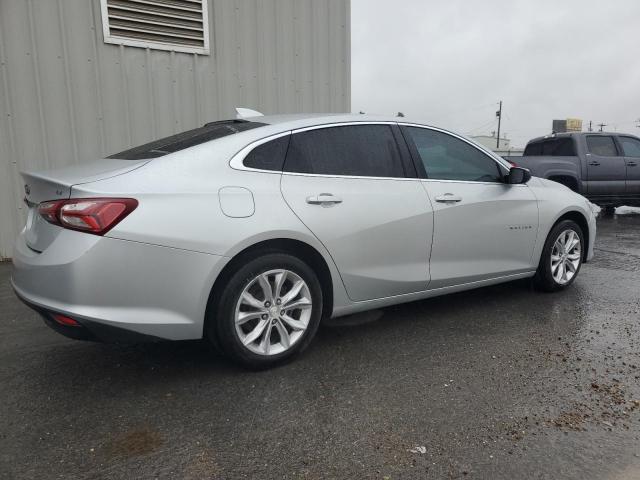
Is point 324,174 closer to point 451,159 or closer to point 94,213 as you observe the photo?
point 451,159

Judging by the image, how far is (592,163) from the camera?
9.86 m

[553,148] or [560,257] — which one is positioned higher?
[553,148]

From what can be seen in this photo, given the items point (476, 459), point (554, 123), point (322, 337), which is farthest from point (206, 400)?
point (554, 123)

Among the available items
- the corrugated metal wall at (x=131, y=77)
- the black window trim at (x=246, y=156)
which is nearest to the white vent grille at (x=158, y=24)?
the corrugated metal wall at (x=131, y=77)

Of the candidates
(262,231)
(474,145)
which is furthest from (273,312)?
(474,145)

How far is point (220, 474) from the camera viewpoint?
2.02 meters

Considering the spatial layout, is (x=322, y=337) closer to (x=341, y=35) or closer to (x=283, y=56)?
(x=283, y=56)

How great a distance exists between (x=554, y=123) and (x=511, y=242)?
1874cm

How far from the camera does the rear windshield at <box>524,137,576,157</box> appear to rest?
32.4ft

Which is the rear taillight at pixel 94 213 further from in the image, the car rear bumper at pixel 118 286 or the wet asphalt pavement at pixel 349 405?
the wet asphalt pavement at pixel 349 405

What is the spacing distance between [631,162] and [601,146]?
2.73ft

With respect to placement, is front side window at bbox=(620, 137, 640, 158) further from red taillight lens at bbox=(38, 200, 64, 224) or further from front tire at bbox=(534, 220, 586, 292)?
red taillight lens at bbox=(38, 200, 64, 224)

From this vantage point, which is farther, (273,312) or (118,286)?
(273,312)

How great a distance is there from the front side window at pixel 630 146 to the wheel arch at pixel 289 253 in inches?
392
